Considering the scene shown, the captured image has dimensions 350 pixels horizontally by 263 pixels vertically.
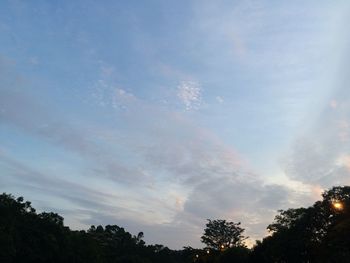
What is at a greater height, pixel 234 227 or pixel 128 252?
pixel 234 227

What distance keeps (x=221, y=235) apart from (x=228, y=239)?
200 cm

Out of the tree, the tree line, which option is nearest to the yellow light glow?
the tree line

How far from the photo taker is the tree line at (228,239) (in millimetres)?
47859

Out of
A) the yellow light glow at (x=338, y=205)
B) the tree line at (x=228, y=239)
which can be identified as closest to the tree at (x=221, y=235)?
the tree line at (x=228, y=239)

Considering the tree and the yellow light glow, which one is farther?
the tree

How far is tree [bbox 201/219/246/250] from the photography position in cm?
10958

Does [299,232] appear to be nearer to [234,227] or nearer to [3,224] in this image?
[3,224]

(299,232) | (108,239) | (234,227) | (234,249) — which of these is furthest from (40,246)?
(108,239)

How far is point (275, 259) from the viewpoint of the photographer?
193 ft

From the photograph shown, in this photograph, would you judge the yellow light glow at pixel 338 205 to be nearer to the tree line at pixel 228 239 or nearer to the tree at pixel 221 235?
the tree line at pixel 228 239

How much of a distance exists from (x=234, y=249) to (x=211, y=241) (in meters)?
29.5

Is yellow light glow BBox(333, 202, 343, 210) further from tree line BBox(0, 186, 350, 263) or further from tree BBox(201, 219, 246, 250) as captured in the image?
tree BBox(201, 219, 246, 250)

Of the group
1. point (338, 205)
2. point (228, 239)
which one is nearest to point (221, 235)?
point (228, 239)

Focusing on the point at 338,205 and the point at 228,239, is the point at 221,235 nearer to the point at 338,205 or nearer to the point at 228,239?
the point at 228,239
